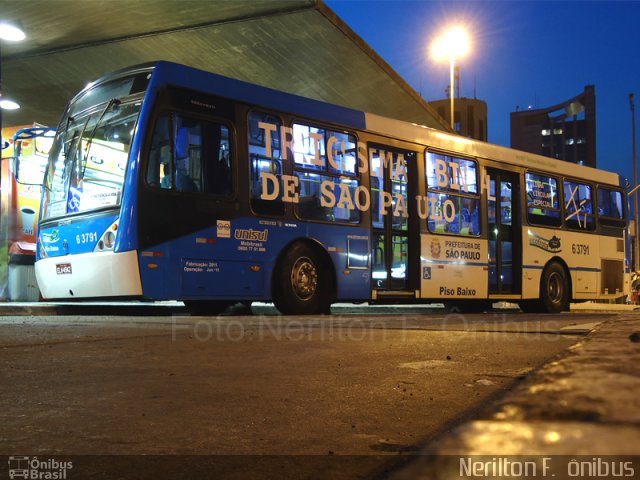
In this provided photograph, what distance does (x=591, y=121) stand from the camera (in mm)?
120250

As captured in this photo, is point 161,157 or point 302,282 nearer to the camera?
point 161,157

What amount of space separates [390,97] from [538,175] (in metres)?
6.35

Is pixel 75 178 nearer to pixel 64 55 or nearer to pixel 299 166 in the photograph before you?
pixel 299 166

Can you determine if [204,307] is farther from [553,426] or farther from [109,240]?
[553,426]

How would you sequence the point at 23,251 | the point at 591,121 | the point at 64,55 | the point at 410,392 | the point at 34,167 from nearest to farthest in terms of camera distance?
the point at 410,392 → the point at 34,167 → the point at 23,251 → the point at 64,55 → the point at 591,121

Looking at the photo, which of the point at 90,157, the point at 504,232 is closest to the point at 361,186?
the point at 90,157

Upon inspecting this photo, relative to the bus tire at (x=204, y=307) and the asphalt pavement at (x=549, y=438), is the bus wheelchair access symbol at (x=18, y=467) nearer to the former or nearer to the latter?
the asphalt pavement at (x=549, y=438)

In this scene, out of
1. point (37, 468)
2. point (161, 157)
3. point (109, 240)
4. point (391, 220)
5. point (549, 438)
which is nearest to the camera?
point (549, 438)

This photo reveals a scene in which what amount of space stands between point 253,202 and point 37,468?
23.6 ft

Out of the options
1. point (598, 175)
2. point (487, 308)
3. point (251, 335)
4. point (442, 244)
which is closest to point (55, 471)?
point (251, 335)

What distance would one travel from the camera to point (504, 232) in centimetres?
1355

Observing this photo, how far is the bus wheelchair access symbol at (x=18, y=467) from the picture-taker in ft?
6.52

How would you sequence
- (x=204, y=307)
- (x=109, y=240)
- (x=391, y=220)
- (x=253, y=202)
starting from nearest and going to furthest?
(x=109, y=240) < (x=253, y=202) < (x=204, y=307) < (x=391, y=220)

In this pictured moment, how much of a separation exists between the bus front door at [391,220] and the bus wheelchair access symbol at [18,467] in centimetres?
880
